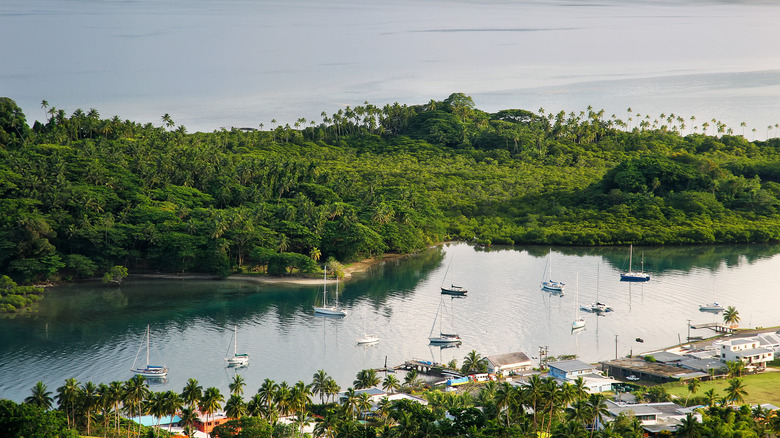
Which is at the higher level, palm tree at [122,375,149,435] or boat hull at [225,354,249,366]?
palm tree at [122,375,149,435]

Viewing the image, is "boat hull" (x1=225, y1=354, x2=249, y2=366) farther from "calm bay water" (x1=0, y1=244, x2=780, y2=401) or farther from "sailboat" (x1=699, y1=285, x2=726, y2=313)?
"sailboat" (x1=699, y1=285, x2=726, y2=313)

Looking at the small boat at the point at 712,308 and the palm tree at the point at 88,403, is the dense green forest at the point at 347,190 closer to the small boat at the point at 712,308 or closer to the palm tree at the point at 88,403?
the small boat at the point at 712,308

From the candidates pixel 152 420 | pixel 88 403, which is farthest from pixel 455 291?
pixel 88 403

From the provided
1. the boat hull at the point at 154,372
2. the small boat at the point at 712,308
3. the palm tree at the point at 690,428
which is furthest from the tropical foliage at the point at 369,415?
the small boat at the point at 712,308

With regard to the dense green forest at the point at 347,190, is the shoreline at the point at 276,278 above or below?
below

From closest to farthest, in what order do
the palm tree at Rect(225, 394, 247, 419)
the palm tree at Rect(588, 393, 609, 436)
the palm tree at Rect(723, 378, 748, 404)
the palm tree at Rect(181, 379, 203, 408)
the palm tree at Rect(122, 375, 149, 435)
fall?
1. the palm tree at Rect(588, 393, 609, 436)
2. the palm tree at Rect(122, 375, 149, 435)
3. the palm tree at Rect(225, 394, 247, 419)
4. the palm tree at Rect(181, 379, 203, 408)
5. the palm tree at Rect(723, 378, 748, 404)

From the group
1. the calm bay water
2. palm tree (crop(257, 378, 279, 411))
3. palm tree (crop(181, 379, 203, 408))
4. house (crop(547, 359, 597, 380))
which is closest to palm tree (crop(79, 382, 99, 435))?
palm tree (crop(181, 379, 203, 408))
